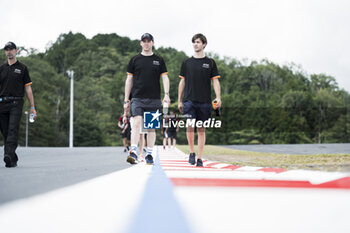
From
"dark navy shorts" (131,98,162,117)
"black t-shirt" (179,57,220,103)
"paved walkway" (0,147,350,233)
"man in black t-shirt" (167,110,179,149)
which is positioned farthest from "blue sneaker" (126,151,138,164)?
"man in black t-shirt" (167,110,179,149)

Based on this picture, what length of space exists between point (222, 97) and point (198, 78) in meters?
66.9

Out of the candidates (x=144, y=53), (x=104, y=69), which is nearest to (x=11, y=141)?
(x=144, y=53)

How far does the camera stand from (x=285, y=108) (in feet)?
220

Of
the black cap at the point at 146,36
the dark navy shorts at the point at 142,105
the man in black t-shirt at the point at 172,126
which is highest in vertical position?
the black cap at the point at 146,36

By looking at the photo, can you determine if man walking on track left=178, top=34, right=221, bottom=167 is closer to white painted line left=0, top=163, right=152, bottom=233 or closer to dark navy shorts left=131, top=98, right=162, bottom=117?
dark navy shorts left=131, top=98, right=162, bottom=117

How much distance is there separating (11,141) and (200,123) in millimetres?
3428

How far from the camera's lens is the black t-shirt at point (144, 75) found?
660 centimetres

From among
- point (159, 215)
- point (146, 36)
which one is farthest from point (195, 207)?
point (146, 36)

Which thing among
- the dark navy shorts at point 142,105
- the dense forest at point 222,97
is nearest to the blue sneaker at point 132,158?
the dark navy shorts at point 142,105

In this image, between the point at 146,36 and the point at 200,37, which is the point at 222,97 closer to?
the point at 200,37

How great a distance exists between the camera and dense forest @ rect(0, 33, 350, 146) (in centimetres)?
6278

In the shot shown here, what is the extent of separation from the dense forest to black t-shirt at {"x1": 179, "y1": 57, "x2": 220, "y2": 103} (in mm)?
53545

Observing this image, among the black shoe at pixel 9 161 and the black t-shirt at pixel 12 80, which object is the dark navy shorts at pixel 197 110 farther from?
the black shoe at pixel 9 161

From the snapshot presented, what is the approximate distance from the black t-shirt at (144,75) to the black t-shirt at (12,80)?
2171 millimetres
